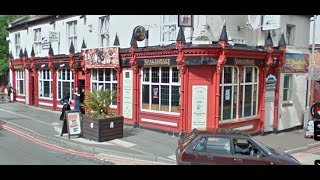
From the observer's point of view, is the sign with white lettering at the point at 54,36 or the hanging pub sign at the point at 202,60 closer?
the hanging pub sign at the point at 202,60

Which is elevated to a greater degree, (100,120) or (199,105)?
(199,105)

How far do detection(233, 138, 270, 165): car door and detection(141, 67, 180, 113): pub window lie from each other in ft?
18.9

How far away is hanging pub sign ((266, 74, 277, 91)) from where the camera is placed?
14852mm

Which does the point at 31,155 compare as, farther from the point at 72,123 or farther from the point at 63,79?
the point at 63,79

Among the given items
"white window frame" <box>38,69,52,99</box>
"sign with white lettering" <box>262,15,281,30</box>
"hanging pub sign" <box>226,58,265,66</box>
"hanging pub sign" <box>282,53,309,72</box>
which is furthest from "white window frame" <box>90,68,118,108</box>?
"hanging pub sign" <box>282,53,309,72</box>

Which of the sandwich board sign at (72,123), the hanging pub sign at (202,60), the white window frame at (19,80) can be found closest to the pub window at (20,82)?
the white window frame at (19,80)

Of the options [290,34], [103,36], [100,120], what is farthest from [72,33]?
[290,34]

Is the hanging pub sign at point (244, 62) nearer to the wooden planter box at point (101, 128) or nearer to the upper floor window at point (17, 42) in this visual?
the wooden planter box at point (101, 128)

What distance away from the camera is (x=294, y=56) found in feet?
52.5

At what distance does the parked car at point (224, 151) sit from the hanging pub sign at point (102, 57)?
8.70 m

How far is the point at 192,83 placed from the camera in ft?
41.6

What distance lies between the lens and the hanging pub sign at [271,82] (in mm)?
14852

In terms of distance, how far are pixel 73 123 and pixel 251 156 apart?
7684 mm
